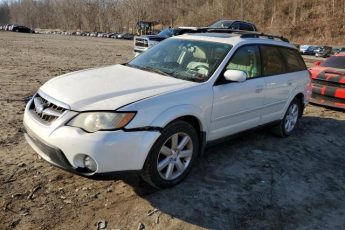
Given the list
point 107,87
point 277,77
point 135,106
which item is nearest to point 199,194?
point 135,106

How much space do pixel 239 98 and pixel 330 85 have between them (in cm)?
488

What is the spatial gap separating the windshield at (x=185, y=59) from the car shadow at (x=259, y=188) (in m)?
1.20

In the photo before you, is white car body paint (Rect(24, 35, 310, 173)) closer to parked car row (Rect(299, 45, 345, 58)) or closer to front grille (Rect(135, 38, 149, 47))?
front grille (Rect(135, 38, 149, 47))

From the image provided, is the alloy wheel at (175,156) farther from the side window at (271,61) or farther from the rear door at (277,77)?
the side window at (271,61)

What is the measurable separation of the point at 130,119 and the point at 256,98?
2.25 m

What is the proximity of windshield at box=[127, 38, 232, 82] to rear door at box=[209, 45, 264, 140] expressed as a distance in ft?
0.61

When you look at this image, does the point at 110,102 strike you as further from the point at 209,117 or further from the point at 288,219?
the point at 288,219

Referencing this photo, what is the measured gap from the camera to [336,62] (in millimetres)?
9672

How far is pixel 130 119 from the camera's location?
358cm

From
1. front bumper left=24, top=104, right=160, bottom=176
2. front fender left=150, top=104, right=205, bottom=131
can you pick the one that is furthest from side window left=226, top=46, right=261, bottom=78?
front bumper left=24, top=104, right=160, bottom=176

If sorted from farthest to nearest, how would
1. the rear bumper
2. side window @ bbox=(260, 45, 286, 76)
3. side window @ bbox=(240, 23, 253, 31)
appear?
side window @ bbox=(240, 23, 253, 31), the rear bumper, side window @ bbox=(260, 45, 286, 76)

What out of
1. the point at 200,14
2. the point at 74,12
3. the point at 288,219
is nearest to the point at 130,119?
the point at 288,219

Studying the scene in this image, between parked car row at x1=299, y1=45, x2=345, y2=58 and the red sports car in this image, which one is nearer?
the red sports car

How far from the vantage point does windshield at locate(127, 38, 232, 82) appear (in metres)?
4.61
